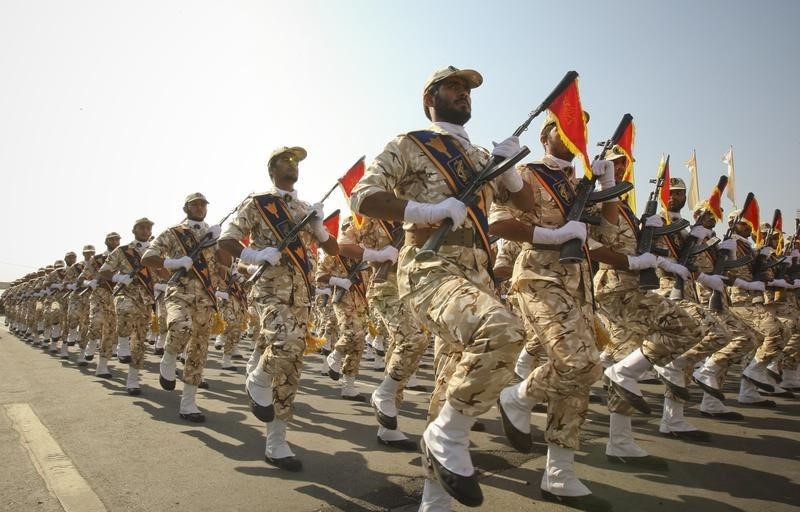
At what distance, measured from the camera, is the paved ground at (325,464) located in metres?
3.58

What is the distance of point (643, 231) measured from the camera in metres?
5.46

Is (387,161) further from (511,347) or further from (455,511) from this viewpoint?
(455,511)

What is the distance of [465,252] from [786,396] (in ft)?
26.6


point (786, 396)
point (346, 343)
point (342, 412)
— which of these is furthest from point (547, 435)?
point (786, 396)

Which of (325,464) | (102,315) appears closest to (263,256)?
(325,464)

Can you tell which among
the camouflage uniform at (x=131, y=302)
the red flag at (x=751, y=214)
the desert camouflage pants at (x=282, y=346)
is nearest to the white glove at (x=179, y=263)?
the camouflage uniform at (x=131, y=302)

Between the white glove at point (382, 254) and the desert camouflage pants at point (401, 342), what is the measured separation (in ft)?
1.63

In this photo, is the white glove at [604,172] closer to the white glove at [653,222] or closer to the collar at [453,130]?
the white glove at [653,222]

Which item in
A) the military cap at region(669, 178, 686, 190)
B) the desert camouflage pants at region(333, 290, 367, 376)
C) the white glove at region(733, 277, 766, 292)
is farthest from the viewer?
the white glove at region(733, 277, 766, 292)

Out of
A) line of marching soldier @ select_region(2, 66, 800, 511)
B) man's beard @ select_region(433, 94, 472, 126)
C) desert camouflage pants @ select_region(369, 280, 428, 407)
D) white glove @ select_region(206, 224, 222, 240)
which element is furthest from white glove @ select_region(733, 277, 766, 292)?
white glove @ select_region(206, 224, 222, 240)

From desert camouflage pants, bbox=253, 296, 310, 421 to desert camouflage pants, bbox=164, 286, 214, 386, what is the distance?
2207 mm

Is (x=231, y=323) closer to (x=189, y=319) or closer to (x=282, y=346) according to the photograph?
(x=189, y=319)

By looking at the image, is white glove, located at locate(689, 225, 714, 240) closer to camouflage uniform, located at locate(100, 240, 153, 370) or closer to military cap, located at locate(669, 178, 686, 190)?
military cap, located at locate(669, 178, 686, 190)

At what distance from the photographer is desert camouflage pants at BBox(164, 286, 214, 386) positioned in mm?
6809
